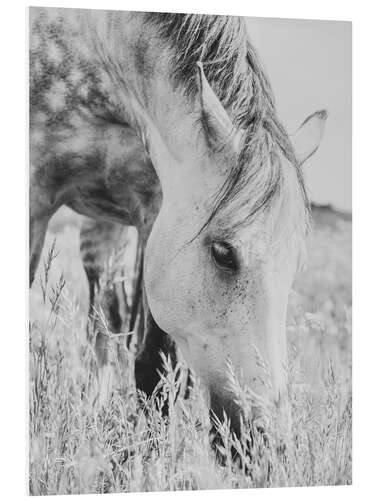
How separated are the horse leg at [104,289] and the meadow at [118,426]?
3 cm

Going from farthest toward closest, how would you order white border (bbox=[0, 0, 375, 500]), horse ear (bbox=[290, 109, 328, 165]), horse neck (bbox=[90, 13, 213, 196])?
horse ear (bbox=[290, 109, 328, 165]) → horse neck (bbox=[90, 13, 213, 196]) → white border (bbox=[0, 0, 375, 500])

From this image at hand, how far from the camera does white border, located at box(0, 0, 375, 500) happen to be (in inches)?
135

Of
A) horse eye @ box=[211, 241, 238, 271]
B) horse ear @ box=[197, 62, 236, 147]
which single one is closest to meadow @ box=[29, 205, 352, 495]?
horse eye @ box=[211, 241, 238, 271]

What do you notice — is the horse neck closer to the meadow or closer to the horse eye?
the horse eye

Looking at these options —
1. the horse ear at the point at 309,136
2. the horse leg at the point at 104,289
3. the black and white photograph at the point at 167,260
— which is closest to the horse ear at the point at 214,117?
the black and white photograph at the point at 167,260

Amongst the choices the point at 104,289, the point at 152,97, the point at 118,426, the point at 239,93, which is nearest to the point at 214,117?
the point at 239,93

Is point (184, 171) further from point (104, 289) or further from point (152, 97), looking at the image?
point (104, 289)

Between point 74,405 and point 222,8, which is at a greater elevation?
point 222,8

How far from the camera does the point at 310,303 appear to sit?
3855 millimetres
